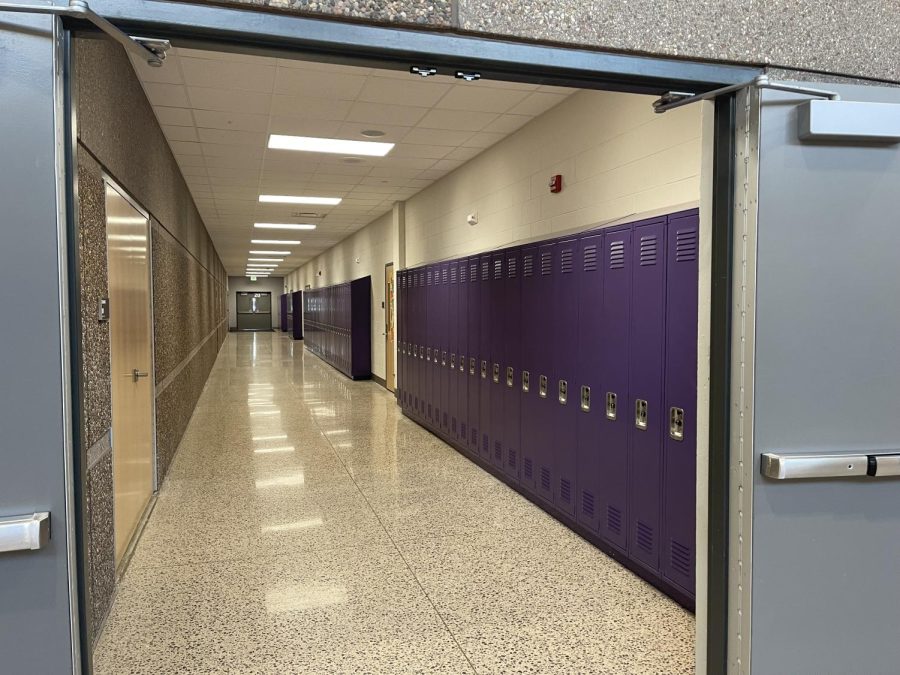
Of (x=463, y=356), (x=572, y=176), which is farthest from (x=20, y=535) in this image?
(x=463, y=356)

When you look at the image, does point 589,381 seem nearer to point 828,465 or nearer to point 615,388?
point 615,388

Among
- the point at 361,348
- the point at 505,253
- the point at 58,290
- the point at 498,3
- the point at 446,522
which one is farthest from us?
the point at 361,348

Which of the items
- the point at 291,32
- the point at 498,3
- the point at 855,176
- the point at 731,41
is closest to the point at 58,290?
the point at 291,32

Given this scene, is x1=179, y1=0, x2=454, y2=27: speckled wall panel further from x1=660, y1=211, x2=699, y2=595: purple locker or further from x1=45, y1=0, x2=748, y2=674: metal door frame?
x1=660, y1=211, x2=699, y2=595: purple locker

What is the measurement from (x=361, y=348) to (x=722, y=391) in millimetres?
10357

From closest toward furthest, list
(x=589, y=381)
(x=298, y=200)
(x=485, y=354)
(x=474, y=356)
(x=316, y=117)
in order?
(x=589, y=381), (x=316, y=117), (x=485, y=354), (x=474, y=356), (x=298, y=200)

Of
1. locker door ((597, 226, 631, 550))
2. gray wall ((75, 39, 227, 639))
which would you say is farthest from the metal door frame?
locker door ((597, 226, 631, 550))

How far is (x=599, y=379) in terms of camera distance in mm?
3650

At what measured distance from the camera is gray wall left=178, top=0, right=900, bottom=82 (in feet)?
5.19

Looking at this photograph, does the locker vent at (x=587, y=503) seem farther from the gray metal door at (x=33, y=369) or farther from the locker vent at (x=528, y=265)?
the gray metal door at (x=33, y=369)

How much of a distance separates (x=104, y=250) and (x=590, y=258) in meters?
2.68

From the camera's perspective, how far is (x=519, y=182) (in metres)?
5.50

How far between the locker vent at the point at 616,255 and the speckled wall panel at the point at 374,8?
6.89ft

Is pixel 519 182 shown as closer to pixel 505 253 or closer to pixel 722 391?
pixel 505 253
